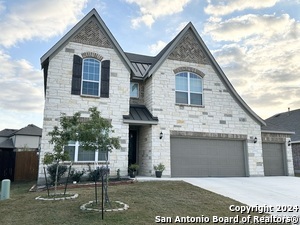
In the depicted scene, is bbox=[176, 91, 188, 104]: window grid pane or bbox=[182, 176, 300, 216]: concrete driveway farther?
bbox=[176, 91, 188, 104]: window grid pane

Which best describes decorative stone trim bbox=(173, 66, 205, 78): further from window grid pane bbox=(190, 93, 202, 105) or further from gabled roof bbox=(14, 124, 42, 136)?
gabled roof bbox=(14, 124, 42, 136)

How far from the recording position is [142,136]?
15.5 metres

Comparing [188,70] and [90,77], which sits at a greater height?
[188,70]

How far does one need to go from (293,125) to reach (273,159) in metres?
11.6

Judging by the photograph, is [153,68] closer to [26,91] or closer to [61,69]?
[61,69]

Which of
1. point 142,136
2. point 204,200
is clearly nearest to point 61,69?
point 142,136

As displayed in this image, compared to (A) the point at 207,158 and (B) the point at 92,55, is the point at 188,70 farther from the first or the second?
(B) the point at 92,55

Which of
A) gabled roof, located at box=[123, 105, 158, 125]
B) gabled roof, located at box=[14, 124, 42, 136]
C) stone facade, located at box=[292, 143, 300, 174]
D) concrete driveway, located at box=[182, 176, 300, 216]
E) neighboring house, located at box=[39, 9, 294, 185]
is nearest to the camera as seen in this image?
concrete driveway, located at box=[182, 176, 300, 216]

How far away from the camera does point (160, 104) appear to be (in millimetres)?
14727

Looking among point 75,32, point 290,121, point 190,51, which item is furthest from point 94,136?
point 290,121

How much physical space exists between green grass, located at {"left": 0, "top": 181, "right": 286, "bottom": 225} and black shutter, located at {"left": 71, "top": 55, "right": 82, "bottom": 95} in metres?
5.59

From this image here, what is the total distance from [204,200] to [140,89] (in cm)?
947

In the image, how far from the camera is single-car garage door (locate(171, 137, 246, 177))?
Answer: 14.5 meters

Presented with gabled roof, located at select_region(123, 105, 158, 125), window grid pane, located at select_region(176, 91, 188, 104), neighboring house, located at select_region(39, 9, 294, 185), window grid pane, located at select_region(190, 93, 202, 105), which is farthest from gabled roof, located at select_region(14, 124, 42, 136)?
window grid pane, located at select_region(190, 93, 202, 105)
